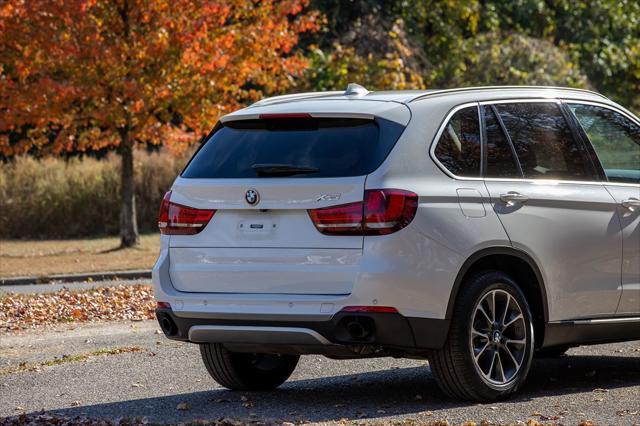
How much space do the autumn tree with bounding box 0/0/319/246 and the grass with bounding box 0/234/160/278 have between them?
2.14 meters

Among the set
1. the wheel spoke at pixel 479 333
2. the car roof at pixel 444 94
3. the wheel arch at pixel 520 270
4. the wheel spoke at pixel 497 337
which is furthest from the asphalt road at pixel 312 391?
the car roof at pixel 444 94

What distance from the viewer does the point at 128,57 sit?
81.4ft

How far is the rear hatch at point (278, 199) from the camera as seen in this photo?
780 cm

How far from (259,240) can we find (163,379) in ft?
6.81

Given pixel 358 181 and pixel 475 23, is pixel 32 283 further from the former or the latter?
pixel 475 23

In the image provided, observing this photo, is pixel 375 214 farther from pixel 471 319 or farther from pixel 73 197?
pixel 73 197

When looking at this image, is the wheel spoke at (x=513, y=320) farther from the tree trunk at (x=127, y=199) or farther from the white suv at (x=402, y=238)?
the tree trunk at (x=127, y=199)

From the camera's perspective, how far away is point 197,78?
25.0m

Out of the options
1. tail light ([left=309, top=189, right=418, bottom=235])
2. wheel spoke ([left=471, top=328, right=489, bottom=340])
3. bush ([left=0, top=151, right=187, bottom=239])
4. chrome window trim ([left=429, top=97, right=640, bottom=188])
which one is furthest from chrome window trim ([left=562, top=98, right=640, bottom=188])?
bush ([left=0, top=151, right=187, bottom=239])

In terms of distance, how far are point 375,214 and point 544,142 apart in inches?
65.5

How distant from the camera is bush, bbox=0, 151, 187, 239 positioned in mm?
33469

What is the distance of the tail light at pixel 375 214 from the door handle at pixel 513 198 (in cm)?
77

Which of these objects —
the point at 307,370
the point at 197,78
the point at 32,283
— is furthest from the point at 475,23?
the point at 307,370

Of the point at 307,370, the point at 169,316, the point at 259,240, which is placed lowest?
the point at 307,370
